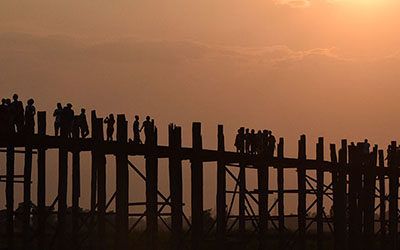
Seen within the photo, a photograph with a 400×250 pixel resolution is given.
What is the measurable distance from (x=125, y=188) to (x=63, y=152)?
1.82 meters

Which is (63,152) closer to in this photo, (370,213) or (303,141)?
(303,141)

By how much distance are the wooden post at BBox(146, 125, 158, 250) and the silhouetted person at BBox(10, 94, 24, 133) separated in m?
3.02

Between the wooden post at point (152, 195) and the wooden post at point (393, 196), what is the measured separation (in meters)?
12.3

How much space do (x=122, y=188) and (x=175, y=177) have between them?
1.59 m

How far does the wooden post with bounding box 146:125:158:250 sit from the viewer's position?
2103cm

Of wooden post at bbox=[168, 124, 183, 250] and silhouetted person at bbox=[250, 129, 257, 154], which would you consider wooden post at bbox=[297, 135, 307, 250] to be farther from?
wooden post at bbox=[168, 124, 183, 250]

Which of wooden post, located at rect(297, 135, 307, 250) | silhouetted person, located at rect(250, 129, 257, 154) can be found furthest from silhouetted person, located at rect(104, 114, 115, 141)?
wooden post, located at rect(297, 135, 307, 250)

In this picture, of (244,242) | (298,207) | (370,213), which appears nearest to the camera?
(244,242)

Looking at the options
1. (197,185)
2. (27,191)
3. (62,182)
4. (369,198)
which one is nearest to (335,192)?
(369,198)

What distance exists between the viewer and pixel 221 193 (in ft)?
76.8

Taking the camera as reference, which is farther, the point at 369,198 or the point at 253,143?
the point at 369,198

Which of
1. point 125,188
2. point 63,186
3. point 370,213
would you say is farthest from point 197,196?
point 370,213

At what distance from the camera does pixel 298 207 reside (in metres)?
26.7

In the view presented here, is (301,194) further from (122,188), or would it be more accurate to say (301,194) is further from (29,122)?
(29,122)
